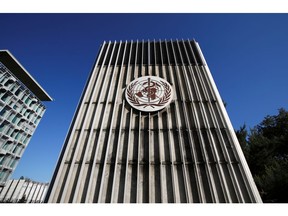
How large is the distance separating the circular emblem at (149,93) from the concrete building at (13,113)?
47.5 metres

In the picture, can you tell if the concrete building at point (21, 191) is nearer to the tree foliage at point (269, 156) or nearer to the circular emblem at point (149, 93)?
the circular emblem at point (149, 93)

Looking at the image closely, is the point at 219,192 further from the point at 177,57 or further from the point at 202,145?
the point at 177,57

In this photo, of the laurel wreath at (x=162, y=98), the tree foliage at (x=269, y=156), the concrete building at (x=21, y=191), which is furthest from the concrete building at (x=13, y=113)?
the tree foliage at (x=269, y=156)

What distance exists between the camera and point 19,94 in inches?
1774

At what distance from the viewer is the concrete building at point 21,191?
44553mm

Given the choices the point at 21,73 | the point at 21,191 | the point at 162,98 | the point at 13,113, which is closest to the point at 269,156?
the point at 162,98

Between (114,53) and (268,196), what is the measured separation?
16.0 m

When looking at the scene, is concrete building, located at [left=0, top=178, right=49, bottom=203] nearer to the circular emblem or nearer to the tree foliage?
the circular emblem

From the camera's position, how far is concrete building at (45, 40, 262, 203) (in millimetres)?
5328

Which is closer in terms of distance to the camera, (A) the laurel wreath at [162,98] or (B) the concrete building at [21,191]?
(A) the laurel wreath at [162,98]

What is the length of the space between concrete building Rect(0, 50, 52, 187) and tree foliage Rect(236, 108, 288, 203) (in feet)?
174

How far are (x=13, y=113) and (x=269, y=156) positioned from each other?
5742 centimetres
